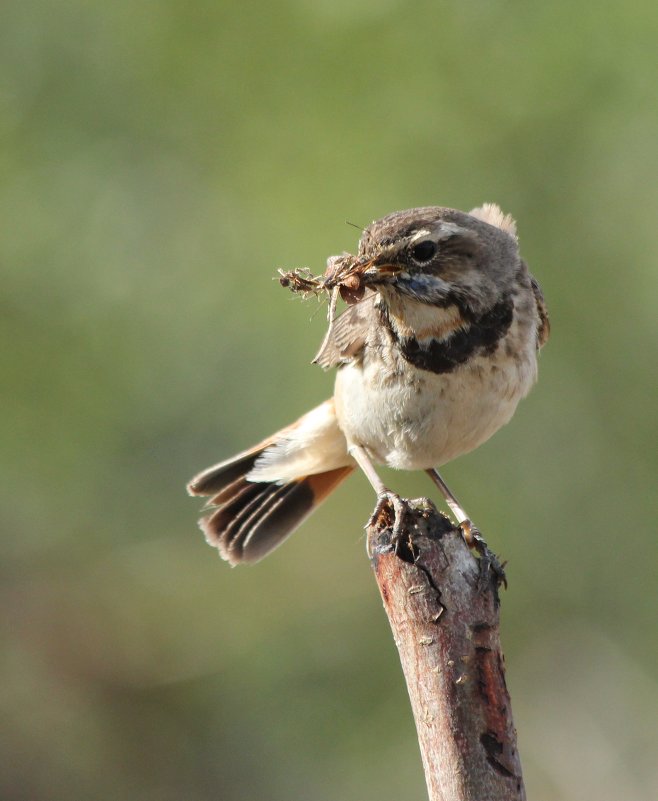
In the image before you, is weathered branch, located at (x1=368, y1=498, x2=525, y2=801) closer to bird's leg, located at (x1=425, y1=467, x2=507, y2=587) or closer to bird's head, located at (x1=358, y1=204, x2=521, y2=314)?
bird's leg, located at (x1=425, y1=467, x2=507, y2=587)

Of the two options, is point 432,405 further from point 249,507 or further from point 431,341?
point 249,507

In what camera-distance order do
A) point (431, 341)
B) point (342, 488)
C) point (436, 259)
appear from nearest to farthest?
1. point (436, 259)
2. point (431, 341)
3. point (342, 488)

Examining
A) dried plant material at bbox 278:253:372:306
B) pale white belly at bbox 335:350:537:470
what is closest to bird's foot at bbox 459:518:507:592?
pale white belly at bbox 335:350:537:470

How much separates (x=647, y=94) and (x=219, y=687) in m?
5.49

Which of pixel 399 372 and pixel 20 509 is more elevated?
pixel 20 509

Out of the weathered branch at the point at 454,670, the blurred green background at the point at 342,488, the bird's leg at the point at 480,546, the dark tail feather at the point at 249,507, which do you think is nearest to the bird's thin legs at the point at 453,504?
the bird's leg at the point at 480,546

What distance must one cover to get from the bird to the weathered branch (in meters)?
0.62

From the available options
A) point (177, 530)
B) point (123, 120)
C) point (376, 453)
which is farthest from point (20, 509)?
point (376, 453)

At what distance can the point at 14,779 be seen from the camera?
10.0 m

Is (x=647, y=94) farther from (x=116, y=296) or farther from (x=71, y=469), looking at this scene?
(x=71, y=469)

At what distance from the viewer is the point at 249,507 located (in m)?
7.06

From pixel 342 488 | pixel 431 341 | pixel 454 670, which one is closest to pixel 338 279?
pixel 431 341

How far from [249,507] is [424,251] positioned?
2195 millimetres

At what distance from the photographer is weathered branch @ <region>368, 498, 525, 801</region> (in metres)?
4.18
